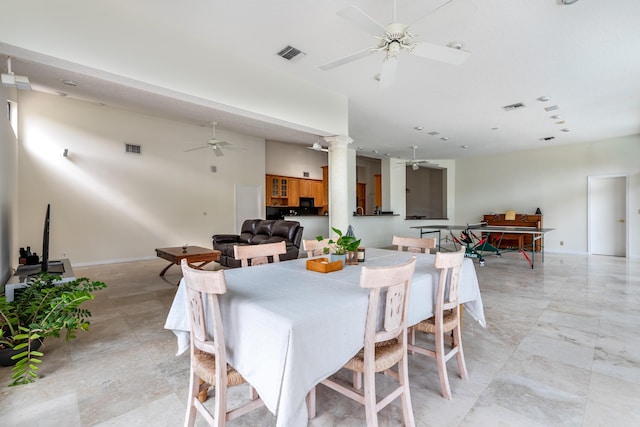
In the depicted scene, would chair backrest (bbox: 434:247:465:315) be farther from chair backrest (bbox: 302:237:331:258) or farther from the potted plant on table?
chair backrest (bbox: 302:237:331:258)

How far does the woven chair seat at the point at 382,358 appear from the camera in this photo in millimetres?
1484

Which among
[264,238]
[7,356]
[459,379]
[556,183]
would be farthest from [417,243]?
[556,183]

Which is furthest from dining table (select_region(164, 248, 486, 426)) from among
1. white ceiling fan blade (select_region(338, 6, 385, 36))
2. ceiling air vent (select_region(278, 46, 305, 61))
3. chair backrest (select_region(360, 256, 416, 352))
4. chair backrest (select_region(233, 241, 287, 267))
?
ceiling air vent (select_region(278, 46, 305, 61))

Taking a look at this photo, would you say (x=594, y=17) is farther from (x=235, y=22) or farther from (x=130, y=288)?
(x=130, y=288)

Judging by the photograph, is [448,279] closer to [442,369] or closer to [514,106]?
[442,369]

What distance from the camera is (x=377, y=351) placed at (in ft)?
5.14

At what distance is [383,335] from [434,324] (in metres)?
0.64

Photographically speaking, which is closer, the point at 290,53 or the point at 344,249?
the point at 344,249

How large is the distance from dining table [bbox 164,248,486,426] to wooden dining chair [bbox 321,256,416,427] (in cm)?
7

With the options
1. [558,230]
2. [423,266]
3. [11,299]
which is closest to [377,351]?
[423,266]

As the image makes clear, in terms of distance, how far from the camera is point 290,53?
3.80 meters

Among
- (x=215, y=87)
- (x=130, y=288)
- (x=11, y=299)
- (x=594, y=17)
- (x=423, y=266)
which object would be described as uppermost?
(x=594, y=17)

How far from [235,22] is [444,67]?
8.88 ft

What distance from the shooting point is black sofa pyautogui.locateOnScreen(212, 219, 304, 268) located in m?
5.65
